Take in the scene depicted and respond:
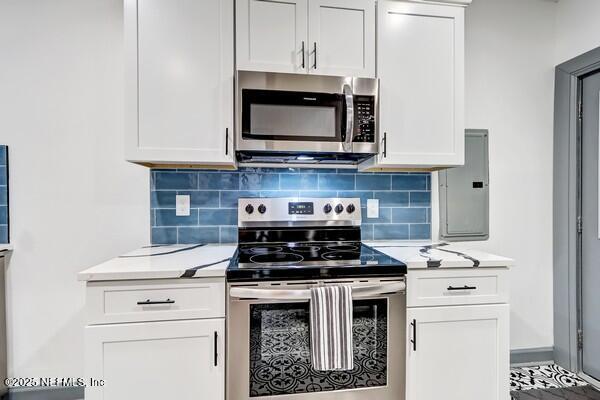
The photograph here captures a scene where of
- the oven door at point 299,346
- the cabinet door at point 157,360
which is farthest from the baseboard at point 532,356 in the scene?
the cabinet door at point 157,360

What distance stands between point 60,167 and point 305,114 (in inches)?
57.9

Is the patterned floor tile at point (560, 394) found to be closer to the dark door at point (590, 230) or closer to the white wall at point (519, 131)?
the dark door at point (590, 230)

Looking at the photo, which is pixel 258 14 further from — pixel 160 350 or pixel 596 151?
pixel 596 151

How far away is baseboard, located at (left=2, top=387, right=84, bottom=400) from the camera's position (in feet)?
5.99

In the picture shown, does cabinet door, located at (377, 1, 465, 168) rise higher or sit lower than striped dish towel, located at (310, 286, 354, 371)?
higher

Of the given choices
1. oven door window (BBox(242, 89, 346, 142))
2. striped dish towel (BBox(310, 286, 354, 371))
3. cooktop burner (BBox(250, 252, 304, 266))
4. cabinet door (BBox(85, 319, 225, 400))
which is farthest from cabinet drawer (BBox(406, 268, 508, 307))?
cabinet door (BBox(85, 319, 225, 400))

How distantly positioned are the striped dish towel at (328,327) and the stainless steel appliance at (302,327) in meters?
0.06

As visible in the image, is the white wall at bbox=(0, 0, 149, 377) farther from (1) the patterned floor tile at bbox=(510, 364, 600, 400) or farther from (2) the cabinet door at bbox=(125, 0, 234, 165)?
(1) the patterned floor tile at bbox=(510, 364, 600, 400)

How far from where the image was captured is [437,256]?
64.2 inches

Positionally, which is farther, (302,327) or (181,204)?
(181,204)

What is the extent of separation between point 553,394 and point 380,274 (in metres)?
1.55

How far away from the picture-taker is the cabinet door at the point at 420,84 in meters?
1.76

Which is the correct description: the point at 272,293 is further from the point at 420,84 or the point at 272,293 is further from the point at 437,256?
the point at 420,84

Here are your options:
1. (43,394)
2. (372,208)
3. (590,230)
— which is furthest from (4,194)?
(590,230)
